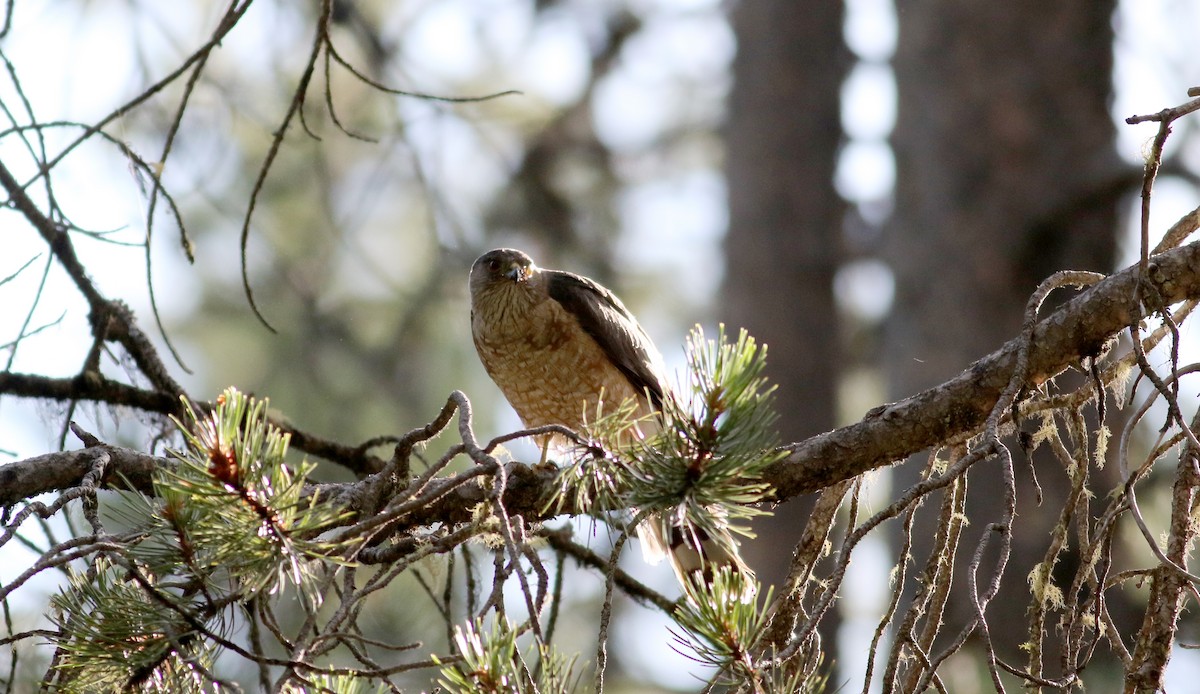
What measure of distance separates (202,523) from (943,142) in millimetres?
5681

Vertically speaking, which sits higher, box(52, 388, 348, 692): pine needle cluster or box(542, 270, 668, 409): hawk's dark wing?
box(542, 270, 668, 409): hawk's dark wing

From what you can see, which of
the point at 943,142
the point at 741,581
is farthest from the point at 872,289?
the point at 741,581

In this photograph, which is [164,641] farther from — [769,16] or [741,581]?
[769,16]

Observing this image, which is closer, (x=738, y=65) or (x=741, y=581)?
(x=741, y=581)

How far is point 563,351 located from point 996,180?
3426 mm

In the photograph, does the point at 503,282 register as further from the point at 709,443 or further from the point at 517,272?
the point at 709,443

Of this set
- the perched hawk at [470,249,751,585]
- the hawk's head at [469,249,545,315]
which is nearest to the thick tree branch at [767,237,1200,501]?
the perched hawk at [470,249,751,585]

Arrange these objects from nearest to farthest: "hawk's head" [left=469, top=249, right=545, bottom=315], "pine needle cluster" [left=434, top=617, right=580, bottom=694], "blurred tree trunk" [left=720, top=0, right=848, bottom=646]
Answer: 1. "pine needle cluster" [left=434, top=617, right=580, bottom=694]
2. "hawk's head" [left=469, top=249, right=545, bottom=315]
3. "blurred tree trunk" [left=720, top=0, right=848, bottom=646]

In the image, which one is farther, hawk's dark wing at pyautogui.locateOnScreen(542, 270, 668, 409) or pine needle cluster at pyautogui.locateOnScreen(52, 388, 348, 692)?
hawk's dark wing at pyautogui.locateOnScreen(542, 270, 668, 409)

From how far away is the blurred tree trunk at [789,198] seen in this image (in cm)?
956

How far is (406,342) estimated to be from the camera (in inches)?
355

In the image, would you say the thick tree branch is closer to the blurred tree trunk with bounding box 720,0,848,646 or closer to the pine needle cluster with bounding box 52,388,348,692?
the pine needle cluster with bounding box 52,388,348,692

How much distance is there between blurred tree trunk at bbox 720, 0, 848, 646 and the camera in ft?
31.4

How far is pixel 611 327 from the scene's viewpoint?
166 inches
